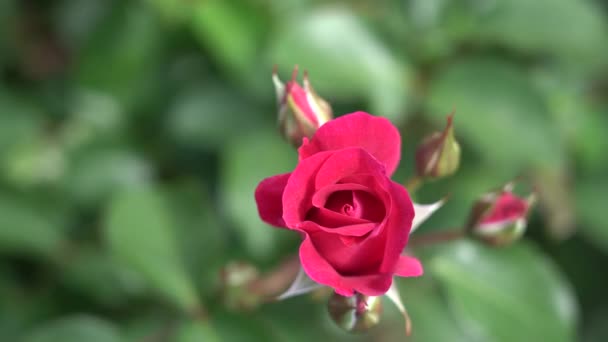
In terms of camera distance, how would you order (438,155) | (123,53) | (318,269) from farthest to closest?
(123,53), (438,155), (318,269)

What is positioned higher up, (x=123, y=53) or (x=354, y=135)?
(x=354, y=135)

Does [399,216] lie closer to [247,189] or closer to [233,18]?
[247,189]

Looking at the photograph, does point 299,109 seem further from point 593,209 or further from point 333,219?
point 593,209

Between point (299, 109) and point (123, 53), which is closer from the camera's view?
point (299, 109)

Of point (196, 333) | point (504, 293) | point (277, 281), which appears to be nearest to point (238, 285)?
point (277, 281)

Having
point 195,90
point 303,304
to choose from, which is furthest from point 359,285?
point 195,90

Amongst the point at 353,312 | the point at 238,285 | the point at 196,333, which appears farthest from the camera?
the point at 196,333

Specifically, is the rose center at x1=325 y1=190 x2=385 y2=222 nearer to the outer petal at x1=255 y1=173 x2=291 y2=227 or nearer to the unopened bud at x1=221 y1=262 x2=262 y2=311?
the outer petal at x1=255 y1=173 x2=291 y2=227

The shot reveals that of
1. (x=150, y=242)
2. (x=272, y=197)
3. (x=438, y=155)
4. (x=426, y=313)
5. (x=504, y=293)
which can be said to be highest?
(x=272, y=197)
